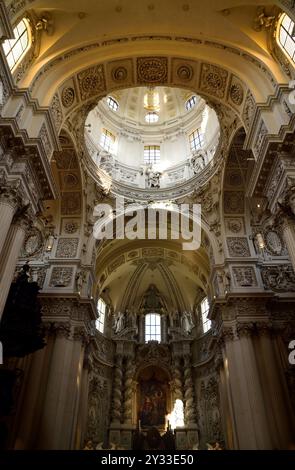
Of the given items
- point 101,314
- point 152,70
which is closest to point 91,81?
point 152,70

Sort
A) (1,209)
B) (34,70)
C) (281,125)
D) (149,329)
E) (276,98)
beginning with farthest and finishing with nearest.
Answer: (149,329), (34,70), (276,98), (281,125), (1,209)

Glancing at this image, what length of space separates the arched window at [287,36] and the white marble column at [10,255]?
31.9ft

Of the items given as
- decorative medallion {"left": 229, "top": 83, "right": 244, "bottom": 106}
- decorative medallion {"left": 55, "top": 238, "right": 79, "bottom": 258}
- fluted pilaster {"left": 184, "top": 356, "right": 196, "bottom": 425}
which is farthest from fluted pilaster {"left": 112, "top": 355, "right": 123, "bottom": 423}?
decorative medallion {"left": 229, "top": 83, "right": 244, "bottom": 106}

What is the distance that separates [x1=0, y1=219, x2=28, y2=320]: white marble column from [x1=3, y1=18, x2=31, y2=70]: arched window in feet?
16.6

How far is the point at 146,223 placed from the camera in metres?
23.0

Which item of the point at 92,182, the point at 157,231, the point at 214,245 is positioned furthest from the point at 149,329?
the point at 92,182

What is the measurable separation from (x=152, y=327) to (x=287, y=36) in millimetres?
22992

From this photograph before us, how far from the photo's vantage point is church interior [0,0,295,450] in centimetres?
1094

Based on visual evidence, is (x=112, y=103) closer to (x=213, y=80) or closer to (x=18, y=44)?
(x=213, y=80)

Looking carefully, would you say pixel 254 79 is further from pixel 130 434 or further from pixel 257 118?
pixel 130 434

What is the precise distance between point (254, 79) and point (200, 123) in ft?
41.0

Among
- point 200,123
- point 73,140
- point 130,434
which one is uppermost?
point 200,123

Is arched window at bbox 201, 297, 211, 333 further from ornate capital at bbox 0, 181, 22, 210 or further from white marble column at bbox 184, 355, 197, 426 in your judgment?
ornate capital at bbox 0, 181, 22, 210

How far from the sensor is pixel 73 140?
16.8 meters
